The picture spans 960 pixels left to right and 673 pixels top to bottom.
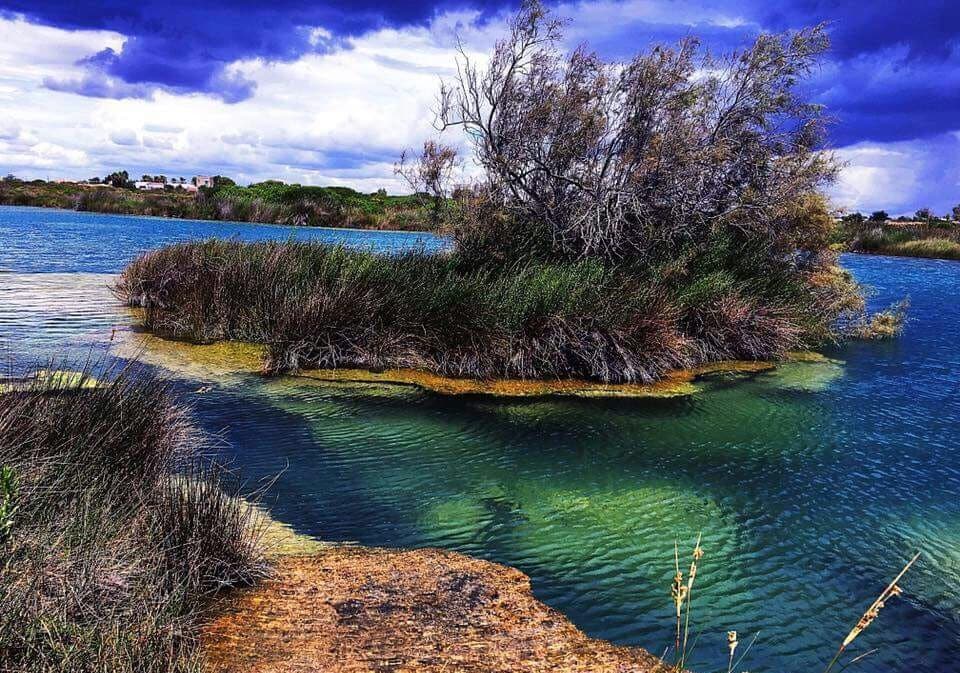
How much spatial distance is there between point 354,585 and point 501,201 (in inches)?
452

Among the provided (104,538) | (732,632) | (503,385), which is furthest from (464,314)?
(732,632)

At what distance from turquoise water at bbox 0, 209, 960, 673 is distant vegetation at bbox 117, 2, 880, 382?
1315 millimetres

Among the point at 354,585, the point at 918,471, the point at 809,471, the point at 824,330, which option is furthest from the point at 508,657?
the point at 824,330

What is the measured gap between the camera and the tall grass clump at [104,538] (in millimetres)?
2947

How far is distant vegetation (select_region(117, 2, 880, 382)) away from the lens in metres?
11.7

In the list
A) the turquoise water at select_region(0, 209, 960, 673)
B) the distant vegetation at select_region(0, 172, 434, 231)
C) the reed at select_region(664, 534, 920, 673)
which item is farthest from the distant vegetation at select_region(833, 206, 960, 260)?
the reed at select_region(664, 534, 920, 673)

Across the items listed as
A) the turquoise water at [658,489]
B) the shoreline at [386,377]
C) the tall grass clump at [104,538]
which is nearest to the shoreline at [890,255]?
the turquoise water at [658,489]

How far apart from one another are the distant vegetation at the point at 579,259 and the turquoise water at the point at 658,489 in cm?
131

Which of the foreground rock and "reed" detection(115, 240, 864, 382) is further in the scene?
"reed" detection(115, 240, 864, 382)

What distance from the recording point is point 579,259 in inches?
559

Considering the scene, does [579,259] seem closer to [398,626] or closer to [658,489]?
[658,489]

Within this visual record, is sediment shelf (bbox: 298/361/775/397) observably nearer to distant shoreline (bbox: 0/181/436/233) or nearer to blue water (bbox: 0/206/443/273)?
blue water (bbox: 0/206/443/273)

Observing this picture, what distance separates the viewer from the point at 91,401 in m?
5.80

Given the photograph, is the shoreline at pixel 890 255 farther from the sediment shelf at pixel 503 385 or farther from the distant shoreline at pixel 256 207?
the sediment shelf at pixel 503 385
